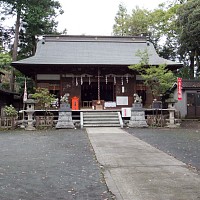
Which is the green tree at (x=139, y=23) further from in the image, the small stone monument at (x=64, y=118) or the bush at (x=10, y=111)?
the bush at (x=10, y=111)

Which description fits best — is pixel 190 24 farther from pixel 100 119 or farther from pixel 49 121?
pixel 49 121

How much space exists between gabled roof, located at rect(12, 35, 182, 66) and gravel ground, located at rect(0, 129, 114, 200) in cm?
1186

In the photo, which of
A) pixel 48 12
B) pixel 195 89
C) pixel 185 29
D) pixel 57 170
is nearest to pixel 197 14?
pixel 185 29

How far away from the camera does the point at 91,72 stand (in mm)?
20875

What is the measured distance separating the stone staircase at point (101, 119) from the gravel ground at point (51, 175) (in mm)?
7909

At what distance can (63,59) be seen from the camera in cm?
2062

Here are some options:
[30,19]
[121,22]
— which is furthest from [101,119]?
[121,22]

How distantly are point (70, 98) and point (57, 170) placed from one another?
14943 mm

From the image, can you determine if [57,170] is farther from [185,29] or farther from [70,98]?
[185,29]

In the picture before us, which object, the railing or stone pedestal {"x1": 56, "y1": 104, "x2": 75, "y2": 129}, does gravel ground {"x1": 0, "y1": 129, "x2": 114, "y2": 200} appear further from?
stone pedestal {"x1": 56, "y1": 104, "x2": 75, "y2": 129}

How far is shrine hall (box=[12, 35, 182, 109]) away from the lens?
1969 centimetres

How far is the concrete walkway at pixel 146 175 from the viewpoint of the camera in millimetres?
4305

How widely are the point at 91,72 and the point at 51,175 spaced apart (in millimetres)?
15731

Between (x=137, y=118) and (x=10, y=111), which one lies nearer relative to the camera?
(x=10, y=111)
